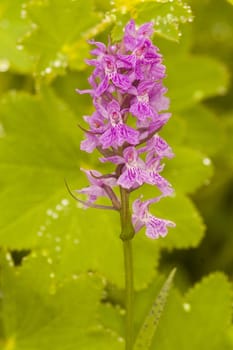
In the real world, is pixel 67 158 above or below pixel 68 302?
above

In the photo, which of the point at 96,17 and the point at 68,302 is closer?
the point at 68,302

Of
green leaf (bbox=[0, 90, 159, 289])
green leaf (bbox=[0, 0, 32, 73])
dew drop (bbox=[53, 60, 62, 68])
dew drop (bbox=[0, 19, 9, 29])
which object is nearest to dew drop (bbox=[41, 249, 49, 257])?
green leaf (bbox=[0, 90, 159, 289])

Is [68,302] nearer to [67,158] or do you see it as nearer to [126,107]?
[67,158]

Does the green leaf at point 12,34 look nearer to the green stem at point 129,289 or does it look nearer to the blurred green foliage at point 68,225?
the blurred green foliage at point 68,225

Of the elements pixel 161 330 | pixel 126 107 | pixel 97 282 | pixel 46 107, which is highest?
pixel 126 107

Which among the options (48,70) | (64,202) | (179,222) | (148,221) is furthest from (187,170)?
(148,221)

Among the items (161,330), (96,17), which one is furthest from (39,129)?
(161,330)
